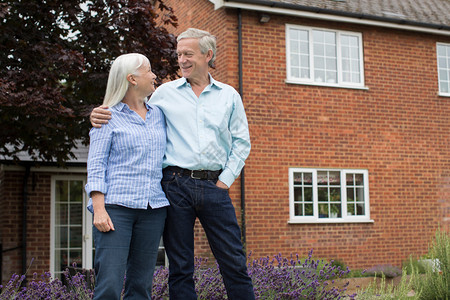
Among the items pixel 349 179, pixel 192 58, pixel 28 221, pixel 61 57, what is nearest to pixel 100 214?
pixel 192 58

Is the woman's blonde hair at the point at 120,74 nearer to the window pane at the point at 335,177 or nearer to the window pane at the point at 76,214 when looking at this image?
the window pane at the point at 76,214

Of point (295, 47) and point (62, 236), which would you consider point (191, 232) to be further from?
point (295, 47)

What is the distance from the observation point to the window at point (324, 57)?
11.9 metres

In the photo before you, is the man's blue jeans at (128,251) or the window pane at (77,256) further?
the window pane at (77,256)

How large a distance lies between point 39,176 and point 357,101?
6.45 m

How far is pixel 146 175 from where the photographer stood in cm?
344

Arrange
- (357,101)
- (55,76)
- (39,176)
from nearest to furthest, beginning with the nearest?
(55,76) → (39,176) → (357,101)

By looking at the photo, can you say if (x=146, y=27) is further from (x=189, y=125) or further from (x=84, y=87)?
(x=189, y=125)

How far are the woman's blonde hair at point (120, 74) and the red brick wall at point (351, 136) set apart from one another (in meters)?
7.73

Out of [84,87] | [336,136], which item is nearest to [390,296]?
[84,87]

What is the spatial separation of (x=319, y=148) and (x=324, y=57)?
1.85 meters

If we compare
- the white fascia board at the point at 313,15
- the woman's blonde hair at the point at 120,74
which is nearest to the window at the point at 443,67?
the white fascia board at the point at 313,15

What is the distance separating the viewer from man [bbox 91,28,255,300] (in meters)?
3.60

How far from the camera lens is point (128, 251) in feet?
11.0
